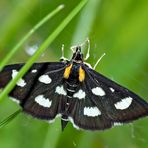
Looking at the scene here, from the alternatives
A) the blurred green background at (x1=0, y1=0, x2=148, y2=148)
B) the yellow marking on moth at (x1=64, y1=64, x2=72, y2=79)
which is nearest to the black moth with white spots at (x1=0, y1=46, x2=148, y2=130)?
the yellow marking on moth at (x1=64, y1=64, x2=72, y2=79)

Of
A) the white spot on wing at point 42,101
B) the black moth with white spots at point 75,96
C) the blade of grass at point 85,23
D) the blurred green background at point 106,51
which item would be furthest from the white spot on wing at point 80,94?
the blurred green background at point 106,51

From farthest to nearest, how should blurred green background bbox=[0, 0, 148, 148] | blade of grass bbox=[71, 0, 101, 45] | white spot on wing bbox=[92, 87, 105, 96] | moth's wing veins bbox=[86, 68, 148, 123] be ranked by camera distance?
1. blurred green background bbox=[0, 0, 148, 148]
2. blade of grass bbox=[71, 0, 101, 45]
3. white spot on wing bbox=[92, 87, 105, 96]
4. moth's wing veins bbox=[86, 68, 148, 123]

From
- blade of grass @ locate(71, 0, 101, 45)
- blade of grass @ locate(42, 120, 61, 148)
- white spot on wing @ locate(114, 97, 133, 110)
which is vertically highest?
blade of grass @ locate(71, 0, 101, 45)

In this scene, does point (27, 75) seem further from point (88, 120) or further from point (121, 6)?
point (121, 6)

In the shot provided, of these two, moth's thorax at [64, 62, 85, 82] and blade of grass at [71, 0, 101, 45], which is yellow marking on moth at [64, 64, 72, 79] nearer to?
moth's thorax at [64, 62, 85, 82]

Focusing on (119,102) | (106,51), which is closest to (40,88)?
(119,102)

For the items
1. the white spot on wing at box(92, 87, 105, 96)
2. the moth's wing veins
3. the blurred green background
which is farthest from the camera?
the blurred green background

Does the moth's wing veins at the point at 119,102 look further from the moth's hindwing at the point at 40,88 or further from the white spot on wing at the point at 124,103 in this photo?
the moth's hindwing at the point at 40,88

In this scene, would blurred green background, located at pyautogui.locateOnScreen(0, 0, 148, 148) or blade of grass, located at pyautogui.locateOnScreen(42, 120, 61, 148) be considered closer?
blade of grass, located at pyautogui.locateOnScreen(42, 120, 61, 148)
